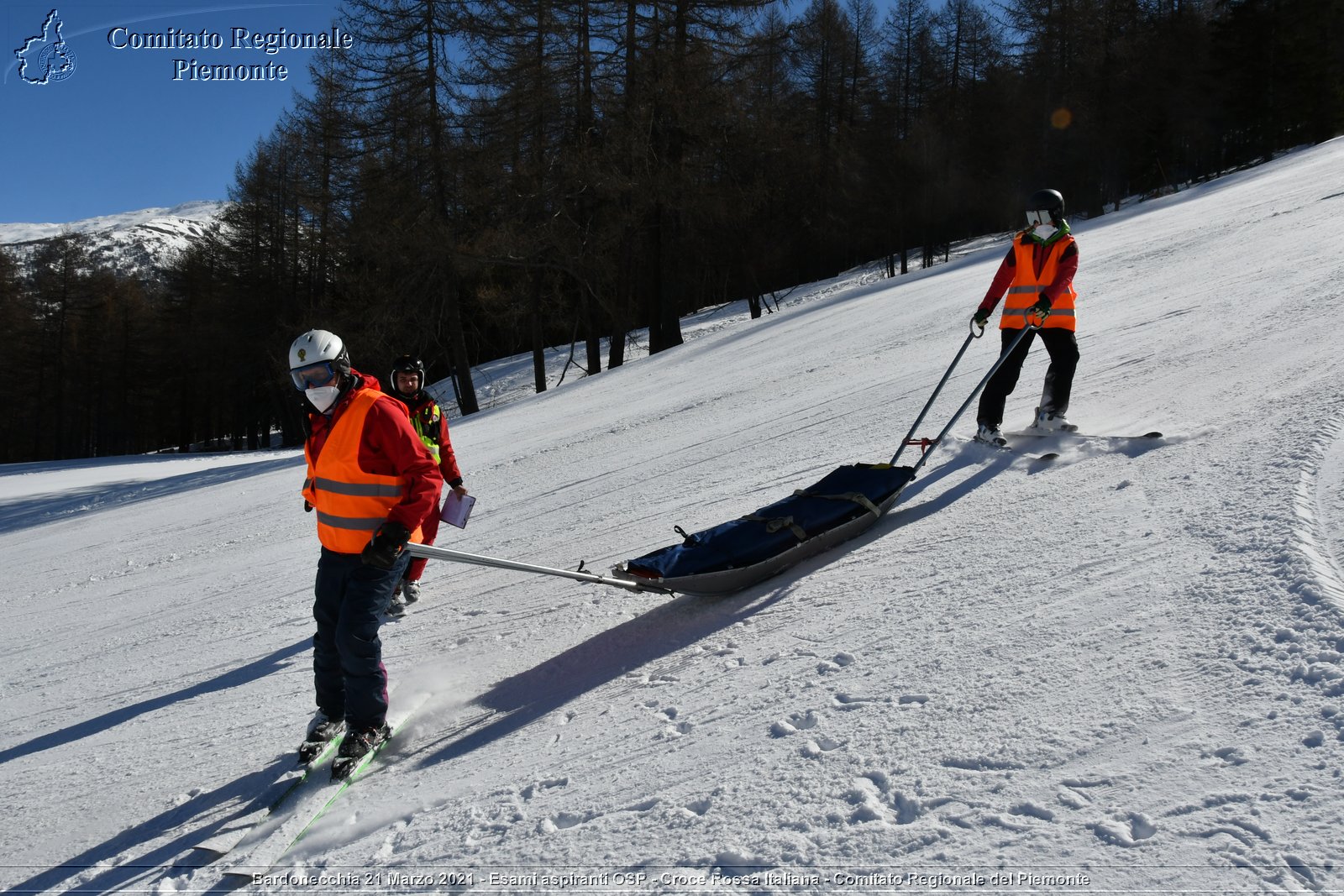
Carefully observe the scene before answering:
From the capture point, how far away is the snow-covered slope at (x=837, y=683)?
99.2 inches

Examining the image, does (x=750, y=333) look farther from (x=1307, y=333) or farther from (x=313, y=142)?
(x=313, y=142)

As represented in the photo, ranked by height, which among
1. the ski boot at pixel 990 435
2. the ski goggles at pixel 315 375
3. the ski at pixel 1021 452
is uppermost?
the ski goggles at pixel 315 375

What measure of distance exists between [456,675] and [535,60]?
66.5ft

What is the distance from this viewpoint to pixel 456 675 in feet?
14.8

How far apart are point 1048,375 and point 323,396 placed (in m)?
5.01

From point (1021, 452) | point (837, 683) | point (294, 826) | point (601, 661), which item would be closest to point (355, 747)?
point (294, 826)

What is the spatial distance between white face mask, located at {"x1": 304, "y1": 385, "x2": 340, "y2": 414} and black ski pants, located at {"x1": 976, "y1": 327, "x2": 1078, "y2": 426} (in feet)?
14.6

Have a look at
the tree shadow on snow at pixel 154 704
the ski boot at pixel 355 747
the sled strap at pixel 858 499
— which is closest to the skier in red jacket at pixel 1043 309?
the sled strap at pixel 858 499

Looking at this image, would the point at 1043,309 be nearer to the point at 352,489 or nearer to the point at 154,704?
the point at 352,489

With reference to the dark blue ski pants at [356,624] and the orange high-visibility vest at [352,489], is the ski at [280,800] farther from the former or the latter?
the orange high-visibility vest at [352,489]

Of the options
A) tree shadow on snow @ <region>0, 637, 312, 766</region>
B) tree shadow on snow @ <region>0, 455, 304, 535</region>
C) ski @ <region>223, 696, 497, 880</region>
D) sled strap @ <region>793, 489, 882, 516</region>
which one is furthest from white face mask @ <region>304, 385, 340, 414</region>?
tree shadow on snow @ <region>0, 455, 304, 535</region>

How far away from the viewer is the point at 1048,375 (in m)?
6.24

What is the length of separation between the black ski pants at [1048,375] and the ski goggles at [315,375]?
14.7 feet

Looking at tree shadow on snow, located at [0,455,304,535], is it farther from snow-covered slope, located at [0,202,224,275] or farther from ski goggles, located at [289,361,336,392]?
snow-covered slope, located at [0,202,224,275]
